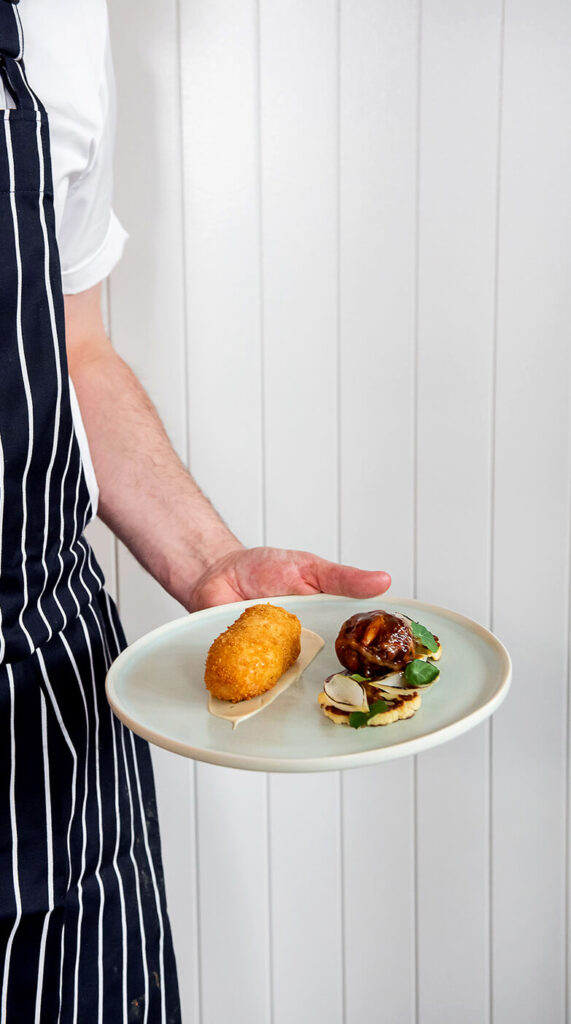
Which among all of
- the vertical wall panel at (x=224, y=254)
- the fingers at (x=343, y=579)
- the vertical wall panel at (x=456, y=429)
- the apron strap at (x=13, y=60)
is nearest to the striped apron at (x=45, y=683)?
the apron strap at (x=13, y=60)

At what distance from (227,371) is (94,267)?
29 centimetres

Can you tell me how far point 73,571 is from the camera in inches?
29.5

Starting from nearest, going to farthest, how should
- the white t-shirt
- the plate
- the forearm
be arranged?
the plate, the white t-shirt, the forearm

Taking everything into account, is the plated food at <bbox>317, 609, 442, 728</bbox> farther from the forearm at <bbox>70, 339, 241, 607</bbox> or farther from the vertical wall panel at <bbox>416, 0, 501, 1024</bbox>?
the vertical wall panel at <bbox>416, 0, 501, 1024</bbox>

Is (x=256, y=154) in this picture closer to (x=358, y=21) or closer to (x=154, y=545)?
(x=358, y=21)

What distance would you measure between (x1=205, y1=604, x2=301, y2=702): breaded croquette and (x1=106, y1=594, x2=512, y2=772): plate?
0.02m

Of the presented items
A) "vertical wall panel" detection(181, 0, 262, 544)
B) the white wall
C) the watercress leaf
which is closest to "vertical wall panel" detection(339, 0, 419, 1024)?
the white wall

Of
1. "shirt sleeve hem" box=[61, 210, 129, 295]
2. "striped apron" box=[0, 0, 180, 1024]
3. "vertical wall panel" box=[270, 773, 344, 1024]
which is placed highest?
"shirt sleeve hem" box=[61, 210, 129, 295]

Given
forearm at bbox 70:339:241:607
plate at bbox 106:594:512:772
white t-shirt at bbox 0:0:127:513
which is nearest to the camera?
plate at bbox 106:594:512:772

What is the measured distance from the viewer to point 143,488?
86 centimetres

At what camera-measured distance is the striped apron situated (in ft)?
2.12

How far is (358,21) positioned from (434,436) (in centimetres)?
54

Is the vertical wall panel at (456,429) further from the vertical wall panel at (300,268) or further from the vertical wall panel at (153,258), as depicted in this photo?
the vertical wall panel at (153,258)

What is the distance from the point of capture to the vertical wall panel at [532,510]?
108 cm
